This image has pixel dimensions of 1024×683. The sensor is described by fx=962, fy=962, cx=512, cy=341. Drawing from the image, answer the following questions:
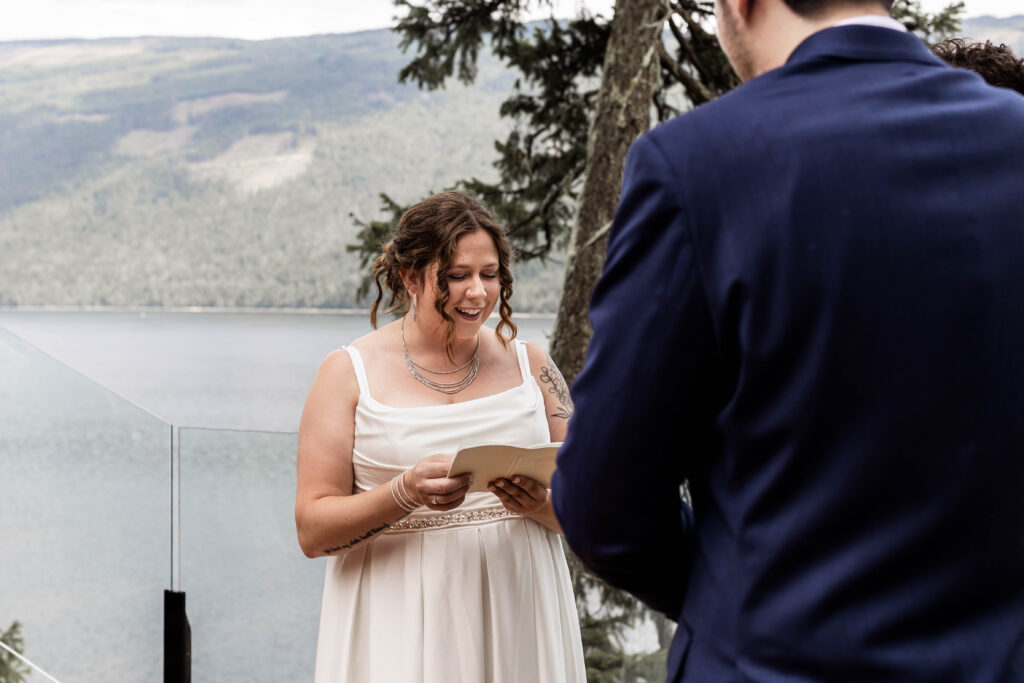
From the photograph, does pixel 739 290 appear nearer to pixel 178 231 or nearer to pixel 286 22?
pixel 178 231

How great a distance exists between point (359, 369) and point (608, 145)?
15.3 feet

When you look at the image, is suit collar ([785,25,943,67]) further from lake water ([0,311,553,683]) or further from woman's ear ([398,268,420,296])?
lake water ([0,311,553,683])

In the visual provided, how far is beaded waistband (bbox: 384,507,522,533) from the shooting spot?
2.05m

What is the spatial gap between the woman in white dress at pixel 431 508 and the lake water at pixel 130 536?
1677 millimetres

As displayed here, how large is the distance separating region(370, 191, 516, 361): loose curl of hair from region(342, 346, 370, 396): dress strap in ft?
0.66

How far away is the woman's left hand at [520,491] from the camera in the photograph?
1876 millimetres

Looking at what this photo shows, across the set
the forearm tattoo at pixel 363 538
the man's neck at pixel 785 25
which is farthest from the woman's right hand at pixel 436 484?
the man's neck at pixel 785 25

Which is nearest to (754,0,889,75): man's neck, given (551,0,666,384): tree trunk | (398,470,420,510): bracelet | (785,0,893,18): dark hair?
(785,0,893,18): dark hair

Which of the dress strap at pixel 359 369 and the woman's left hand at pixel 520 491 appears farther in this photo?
the dress strap at pixel 359 369

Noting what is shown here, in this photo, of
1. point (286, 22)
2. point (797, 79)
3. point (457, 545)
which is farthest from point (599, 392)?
point (286, 22)

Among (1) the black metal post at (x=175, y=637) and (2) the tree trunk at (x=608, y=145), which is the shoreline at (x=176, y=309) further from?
(1) the black metal post at (x=175, y=637)

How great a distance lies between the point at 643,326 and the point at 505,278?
147 cm

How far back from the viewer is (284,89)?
59.1 meters

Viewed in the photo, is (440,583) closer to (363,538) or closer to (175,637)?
(363,538)
